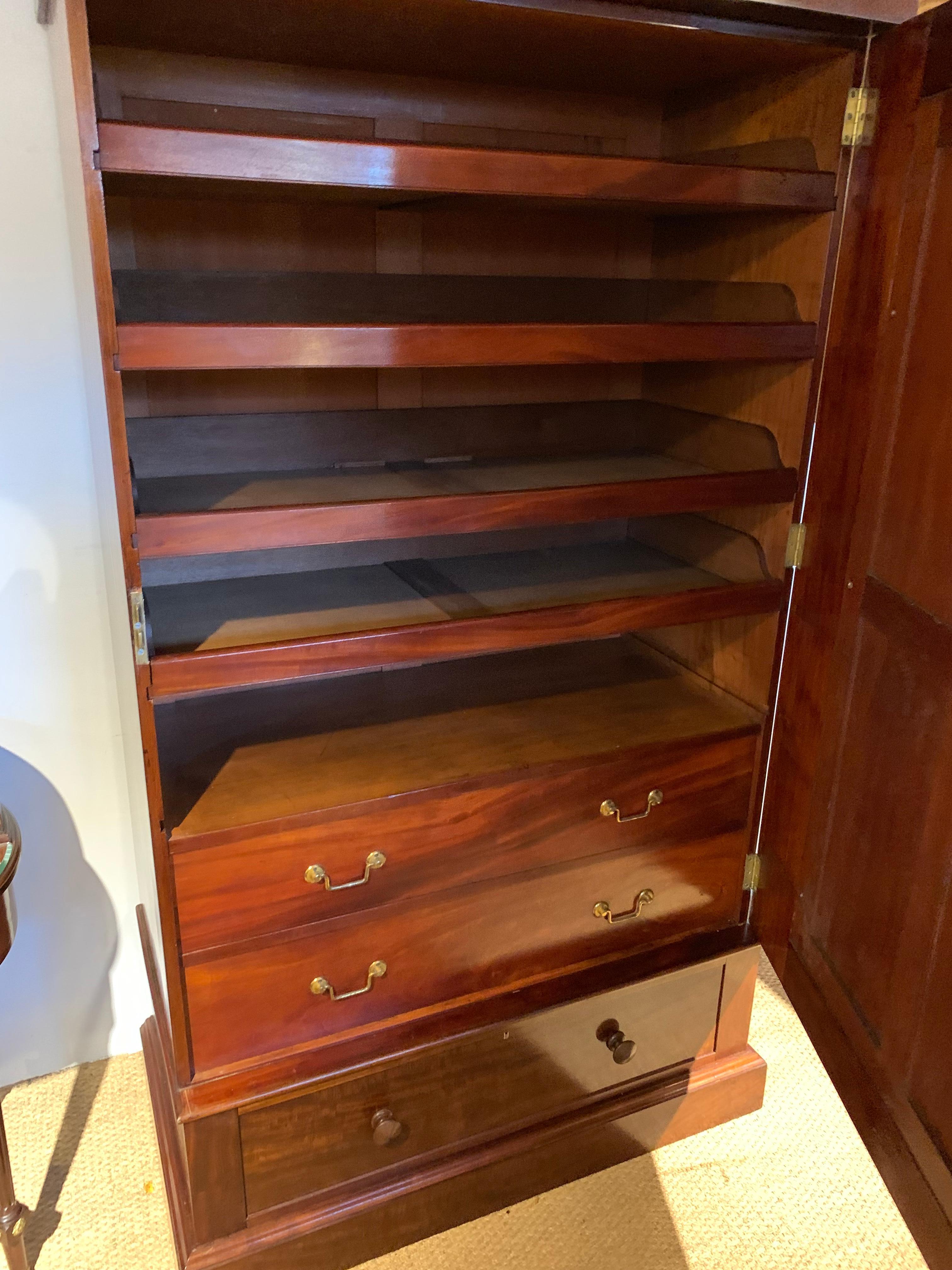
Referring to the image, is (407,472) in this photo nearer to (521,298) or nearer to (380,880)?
(521,298)

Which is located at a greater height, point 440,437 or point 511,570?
point 440,437

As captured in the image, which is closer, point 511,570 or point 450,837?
point 450,837

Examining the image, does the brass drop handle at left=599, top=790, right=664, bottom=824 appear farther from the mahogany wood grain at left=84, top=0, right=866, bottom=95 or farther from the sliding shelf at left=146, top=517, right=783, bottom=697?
the mahogany wood grain at left=84, top=0, right=866, bottom=95

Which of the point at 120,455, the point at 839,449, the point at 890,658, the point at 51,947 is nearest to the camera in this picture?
the point at 120,455

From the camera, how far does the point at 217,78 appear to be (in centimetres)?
118

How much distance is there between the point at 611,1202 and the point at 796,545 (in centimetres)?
101

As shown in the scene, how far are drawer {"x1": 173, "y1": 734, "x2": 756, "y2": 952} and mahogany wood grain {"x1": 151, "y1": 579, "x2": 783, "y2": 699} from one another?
0.61 feet

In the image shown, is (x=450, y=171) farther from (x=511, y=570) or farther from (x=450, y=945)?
(x=450, y=945)

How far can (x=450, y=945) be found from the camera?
4.11 ft

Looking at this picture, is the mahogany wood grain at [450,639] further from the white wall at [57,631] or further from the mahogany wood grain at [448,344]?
the mahogany wood grain at [448,344]

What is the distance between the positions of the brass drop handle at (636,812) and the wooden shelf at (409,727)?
0.08 m

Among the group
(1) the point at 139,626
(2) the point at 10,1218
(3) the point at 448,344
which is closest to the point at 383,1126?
(2) the point at 10,1218

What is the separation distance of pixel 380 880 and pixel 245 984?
20cm

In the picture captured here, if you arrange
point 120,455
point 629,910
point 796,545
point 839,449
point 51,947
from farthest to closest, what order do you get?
point 51,947 → point 629,910 → point 796,545 → point 839,449 → point 120,455
